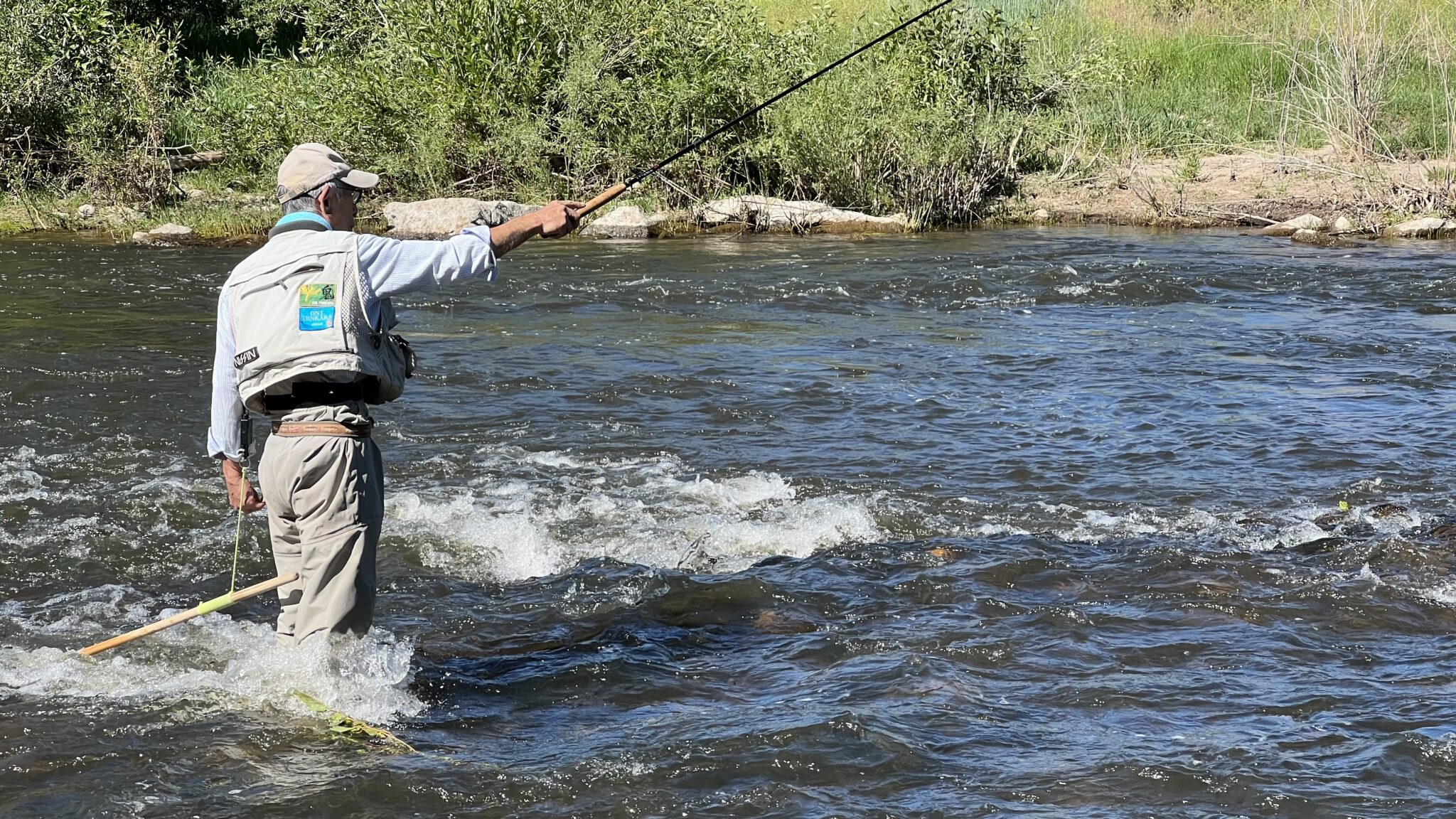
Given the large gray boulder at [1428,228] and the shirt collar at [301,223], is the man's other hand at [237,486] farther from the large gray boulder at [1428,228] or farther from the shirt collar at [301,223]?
the large gray boulder at [1428,228]

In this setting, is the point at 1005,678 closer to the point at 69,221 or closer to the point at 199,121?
the point at 69,221

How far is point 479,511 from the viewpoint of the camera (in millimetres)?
6672

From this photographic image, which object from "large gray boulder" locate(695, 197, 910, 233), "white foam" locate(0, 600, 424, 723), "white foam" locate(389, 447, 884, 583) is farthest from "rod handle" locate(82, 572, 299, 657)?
"large gray boulder" locate(695, 197, 910, 233)

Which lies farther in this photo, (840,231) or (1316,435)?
(840,231)

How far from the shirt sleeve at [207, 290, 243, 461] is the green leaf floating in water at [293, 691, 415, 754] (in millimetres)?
764

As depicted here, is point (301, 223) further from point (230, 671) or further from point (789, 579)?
point (789, 579)

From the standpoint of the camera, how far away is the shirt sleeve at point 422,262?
3861mm

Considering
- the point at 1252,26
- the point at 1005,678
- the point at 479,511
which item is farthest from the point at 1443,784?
the point at 1252,26

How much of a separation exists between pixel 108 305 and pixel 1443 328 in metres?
10.9

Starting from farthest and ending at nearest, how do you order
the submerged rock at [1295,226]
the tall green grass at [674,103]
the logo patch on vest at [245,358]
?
the tall green grass at [674,103], the submerged rock at [1295,226], the logo patch on vest at [245,358]

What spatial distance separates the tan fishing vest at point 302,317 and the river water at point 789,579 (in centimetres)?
85

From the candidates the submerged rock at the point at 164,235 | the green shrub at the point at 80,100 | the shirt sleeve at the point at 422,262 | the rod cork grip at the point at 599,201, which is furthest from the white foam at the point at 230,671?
the green shrub at the point at 80,100

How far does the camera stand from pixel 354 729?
4.17 meters

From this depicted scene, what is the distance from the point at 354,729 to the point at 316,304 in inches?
48.8
